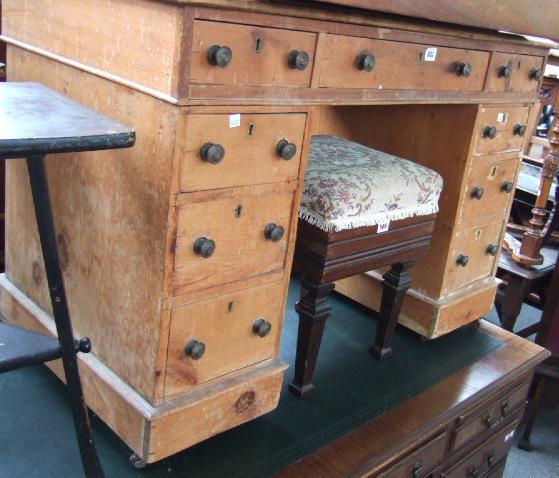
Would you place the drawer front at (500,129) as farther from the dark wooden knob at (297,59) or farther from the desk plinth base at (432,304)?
the dark wooden knob at (297,59)

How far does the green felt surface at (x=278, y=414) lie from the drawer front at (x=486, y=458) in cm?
22

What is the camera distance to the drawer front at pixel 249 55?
2.87 feet

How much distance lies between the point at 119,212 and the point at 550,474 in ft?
5.10

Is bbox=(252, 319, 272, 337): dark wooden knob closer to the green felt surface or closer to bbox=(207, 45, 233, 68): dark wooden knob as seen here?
the green felt surface

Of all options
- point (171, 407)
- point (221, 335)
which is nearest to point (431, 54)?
point (221, 335)

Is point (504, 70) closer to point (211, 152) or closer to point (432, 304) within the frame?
point (432, 304)

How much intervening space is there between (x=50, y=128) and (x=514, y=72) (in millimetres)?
1051

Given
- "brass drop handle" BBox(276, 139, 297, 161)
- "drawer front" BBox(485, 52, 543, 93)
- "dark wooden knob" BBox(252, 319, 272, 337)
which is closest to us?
"brass drop handle" BBox(276, 139, 297, 161)

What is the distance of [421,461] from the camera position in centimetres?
135

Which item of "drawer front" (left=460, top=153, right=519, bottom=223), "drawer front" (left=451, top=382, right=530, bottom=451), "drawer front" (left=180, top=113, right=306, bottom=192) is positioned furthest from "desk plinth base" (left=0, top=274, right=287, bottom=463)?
"drawer front" (left=460, top=153, right=519, bottom=223)

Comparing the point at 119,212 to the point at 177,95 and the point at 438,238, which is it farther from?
the point at 438,238

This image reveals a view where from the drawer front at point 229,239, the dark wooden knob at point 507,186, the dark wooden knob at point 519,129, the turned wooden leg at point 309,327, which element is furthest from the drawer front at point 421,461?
the dark wooden knob at point 519,129

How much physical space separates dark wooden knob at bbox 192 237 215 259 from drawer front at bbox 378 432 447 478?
0.57m

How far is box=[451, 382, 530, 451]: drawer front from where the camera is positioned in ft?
4.78
